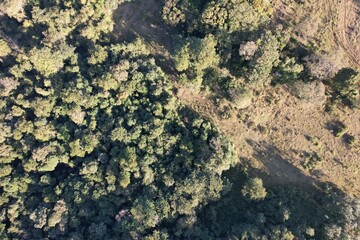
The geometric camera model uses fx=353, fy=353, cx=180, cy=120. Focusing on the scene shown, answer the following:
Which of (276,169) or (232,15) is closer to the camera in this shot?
(232,15)

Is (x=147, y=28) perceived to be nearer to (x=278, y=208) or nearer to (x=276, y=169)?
(x=276, y=169)

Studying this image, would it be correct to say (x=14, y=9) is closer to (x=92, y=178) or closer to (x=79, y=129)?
(x=79, y=129)

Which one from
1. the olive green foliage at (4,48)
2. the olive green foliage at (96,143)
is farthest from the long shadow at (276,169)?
the olive green foliage at (4,48)

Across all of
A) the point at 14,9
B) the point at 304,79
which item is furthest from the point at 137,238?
the point at 14,9

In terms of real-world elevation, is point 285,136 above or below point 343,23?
below

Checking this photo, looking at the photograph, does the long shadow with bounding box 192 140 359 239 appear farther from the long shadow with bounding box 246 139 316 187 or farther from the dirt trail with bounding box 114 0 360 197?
the dirt trail with bounding box 114 0 360 197

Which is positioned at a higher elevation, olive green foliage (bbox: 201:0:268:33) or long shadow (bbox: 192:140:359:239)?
olive green foliage (bbox: 201:0:268:33)

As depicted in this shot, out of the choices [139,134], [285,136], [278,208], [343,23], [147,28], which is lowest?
[139,134]

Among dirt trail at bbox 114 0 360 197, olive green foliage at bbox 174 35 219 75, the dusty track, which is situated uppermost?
the dusty track

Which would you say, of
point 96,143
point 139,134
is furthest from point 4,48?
point 139,134

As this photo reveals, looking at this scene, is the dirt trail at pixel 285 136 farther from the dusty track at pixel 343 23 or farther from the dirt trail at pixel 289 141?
the dusty track at pixel 343 23

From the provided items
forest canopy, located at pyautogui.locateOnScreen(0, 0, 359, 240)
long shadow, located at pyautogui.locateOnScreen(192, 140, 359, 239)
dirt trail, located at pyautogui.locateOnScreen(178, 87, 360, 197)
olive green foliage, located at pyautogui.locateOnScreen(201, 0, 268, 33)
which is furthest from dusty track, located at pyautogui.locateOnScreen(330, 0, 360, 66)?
long shadow, located at pyautogui.locateOnScreen(192, 140, 359, 239)

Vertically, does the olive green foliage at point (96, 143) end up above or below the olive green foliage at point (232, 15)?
below
